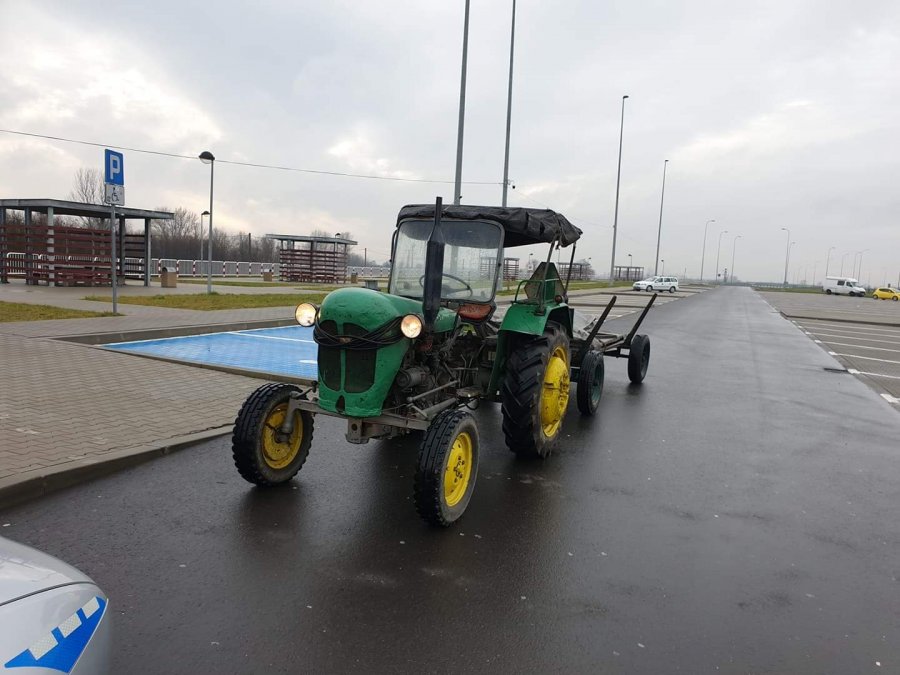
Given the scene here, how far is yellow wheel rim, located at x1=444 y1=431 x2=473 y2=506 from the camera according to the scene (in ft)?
13.4

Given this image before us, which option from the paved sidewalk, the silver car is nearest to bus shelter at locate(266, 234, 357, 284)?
the paved sidewalk

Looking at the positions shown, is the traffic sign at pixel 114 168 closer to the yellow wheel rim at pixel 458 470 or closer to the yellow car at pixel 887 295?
the yellow wheel rim at pixel 458 470

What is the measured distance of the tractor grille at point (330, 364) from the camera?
4236 mm

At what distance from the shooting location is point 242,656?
106 inches

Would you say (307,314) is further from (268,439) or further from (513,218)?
(513,218)

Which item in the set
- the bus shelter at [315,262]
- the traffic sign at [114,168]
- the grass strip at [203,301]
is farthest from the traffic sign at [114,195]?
the bus shelter at [315,262]

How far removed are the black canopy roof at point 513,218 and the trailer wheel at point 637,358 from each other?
412 cm

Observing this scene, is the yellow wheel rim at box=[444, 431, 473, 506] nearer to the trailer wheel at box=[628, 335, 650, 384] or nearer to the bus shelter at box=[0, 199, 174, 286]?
the trailer wheel at box=[628, 335, 650, 384]

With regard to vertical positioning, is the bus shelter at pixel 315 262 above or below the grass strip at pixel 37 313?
above

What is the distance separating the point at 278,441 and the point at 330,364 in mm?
831

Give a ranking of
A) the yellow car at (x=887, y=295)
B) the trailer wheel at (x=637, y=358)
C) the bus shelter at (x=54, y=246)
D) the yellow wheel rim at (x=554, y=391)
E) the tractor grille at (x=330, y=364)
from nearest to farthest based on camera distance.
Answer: the tractor grille at (x=330, y=364) → the yellow wheel rim at (x=554, y=391) → the trailer wheel at (x=637, y=358) → the bus shelter at (x=54, y=246) → the yellow car at (x=887, y=295)

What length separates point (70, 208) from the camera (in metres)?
22.8

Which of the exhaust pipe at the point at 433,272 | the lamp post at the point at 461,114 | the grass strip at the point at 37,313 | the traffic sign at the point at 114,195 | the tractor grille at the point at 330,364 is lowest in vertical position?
the grass strip at the point at 37,313

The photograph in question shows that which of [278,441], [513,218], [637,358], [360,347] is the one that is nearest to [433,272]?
[360,347]
